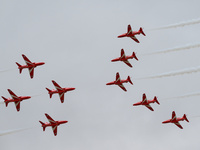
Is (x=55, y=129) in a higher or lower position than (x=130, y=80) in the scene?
lower

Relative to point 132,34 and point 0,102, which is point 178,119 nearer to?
point 132,34

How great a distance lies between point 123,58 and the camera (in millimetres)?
118000

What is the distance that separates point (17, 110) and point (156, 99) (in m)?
28.7

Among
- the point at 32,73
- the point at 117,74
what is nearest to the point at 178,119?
the point at 117,74

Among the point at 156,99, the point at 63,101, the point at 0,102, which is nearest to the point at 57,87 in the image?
the point at 63,101

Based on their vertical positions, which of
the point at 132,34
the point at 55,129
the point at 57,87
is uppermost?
the point at 132,34

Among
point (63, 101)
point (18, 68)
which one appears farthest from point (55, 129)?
point (18, 68)

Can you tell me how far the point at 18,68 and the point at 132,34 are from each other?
2459 cm

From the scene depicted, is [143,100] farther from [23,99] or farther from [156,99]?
[23,99]

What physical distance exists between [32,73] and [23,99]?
560 cm

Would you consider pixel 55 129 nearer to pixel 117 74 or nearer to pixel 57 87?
pixel 57 87

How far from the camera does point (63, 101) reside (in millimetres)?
113500

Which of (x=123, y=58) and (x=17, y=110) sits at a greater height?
(x=123, y=58)

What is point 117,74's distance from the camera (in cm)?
11838
